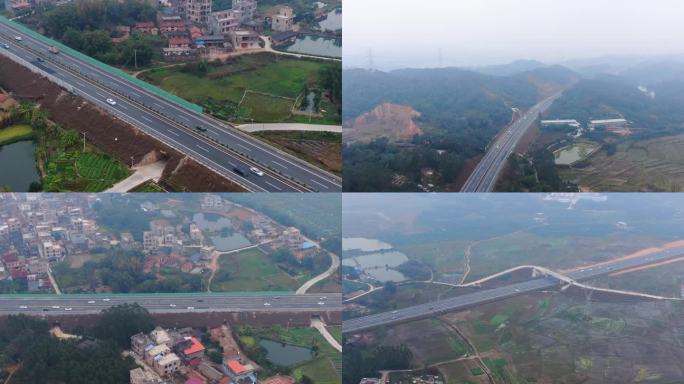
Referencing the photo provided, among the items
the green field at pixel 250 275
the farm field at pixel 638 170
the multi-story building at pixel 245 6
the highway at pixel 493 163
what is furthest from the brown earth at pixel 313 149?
the farm field at pixel 638 170

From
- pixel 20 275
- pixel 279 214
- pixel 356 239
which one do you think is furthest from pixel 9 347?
pixel 356 239

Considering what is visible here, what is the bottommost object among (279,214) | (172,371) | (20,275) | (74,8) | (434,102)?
(172,371)

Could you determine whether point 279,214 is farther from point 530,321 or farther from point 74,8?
point 74,8

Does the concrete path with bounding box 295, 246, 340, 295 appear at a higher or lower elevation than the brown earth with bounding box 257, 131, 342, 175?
lower

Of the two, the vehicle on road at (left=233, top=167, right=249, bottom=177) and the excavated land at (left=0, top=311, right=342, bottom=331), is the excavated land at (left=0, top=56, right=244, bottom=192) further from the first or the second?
the excavated land at (left=0, top=311, right=342, bottom=331)

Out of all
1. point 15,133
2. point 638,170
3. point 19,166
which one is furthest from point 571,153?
point 15,133

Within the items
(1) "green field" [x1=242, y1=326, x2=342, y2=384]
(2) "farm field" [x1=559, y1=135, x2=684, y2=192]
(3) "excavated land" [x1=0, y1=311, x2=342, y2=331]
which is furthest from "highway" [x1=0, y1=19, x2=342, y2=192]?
(2) "farm field" [x1=559, y1=135, x2=684, y2=192]
